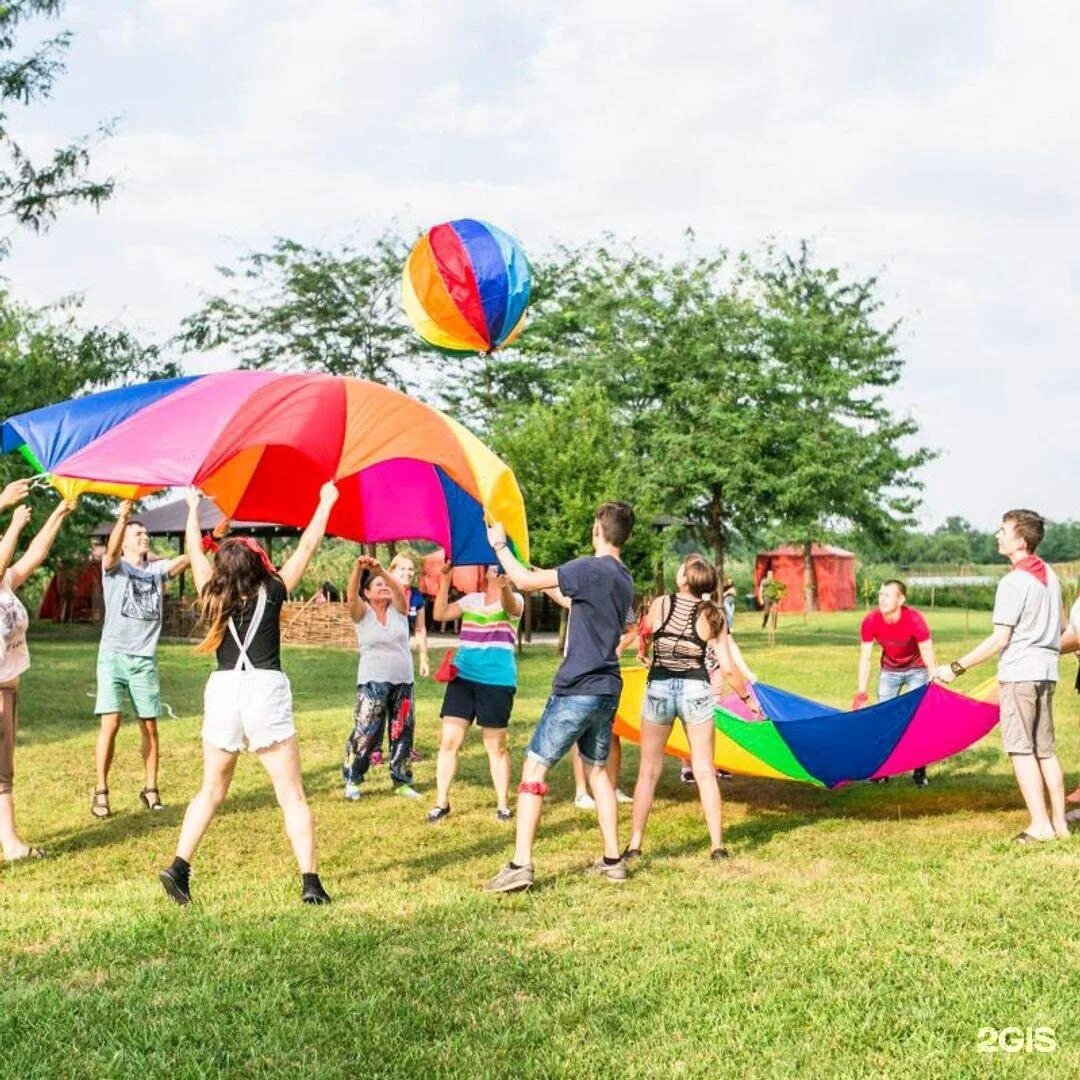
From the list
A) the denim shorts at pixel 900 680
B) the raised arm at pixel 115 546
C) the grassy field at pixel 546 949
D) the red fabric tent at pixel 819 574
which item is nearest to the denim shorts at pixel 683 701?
the grassy field at pixel 546 949

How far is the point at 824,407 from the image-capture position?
26906mm

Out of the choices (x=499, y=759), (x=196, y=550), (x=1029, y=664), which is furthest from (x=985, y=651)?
(x=196, y=550)

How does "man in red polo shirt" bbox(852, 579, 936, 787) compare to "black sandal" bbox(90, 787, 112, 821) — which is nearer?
"black sandal" bbox(90, 787, 112, 821)

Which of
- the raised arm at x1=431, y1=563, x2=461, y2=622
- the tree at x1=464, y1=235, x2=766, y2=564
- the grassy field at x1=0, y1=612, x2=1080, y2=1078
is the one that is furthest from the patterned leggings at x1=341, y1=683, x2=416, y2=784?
the tree at x1=464, y1=235, x2=766, y2=564

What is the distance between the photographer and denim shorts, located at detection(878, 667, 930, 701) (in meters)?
8.59

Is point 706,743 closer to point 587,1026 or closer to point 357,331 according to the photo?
point 587,1026

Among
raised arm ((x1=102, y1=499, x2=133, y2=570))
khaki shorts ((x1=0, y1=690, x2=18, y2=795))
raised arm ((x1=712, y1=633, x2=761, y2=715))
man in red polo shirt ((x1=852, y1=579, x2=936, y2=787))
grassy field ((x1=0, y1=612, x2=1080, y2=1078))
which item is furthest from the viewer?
man in red polo shirt ((x1=852, y1=579, x2=936, y2=787))

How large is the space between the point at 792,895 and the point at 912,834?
5.51 feet

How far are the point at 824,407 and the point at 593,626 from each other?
22423 mm

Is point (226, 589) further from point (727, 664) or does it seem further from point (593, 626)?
point (727, 664)

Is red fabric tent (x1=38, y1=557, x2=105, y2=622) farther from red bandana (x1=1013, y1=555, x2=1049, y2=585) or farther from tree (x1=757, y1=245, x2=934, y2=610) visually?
red bandana (x1=1013, y1=555, x2=1049, y2=585)

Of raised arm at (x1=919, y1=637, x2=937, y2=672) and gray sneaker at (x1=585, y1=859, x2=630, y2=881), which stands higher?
raised arm at (x1=919, y1=637, x2=937, y2=672)

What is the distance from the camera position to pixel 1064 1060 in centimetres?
351

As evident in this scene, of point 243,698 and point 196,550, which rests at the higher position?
point 196,550
